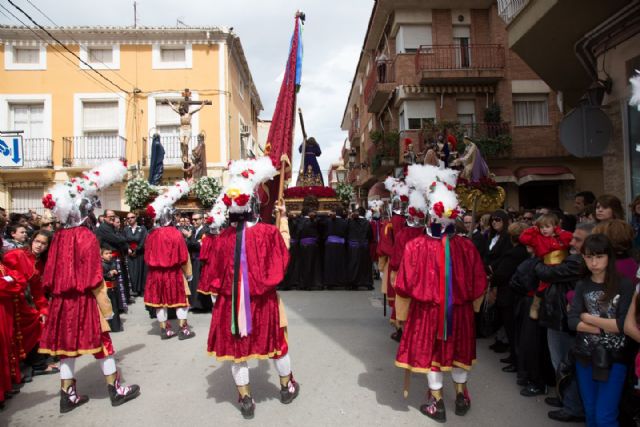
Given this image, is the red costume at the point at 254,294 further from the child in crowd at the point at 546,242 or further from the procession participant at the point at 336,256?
the procession participant at the point at 336,256

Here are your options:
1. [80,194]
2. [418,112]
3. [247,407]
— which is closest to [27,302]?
[80,194]

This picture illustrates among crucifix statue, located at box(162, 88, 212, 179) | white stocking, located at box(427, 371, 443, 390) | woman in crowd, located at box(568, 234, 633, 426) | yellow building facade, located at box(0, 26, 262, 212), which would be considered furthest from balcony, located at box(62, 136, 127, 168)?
woman in crowd, located at box(568, 234, 633, 426)

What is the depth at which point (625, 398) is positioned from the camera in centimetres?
338

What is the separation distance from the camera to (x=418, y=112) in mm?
18578

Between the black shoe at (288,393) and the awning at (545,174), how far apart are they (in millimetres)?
14931

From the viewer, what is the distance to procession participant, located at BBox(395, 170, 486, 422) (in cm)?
386

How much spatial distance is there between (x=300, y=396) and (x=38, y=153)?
19.8 metres

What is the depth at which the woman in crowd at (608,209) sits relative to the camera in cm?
443

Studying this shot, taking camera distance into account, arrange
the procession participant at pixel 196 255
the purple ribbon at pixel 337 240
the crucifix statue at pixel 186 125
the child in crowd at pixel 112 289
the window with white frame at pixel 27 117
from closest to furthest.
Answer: the child in crowd at pixel 112 289 → the procession participant at pixel 196 255 → the purple ribbon at pixel 337 240 → the crucifix statue at pixel 186 125 → the window with white frame at pixel 27 117

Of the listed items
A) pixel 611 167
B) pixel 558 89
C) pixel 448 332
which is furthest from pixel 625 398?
pixel 558 89

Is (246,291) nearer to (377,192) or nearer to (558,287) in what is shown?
(558,287)

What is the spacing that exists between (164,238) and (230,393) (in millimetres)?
2921

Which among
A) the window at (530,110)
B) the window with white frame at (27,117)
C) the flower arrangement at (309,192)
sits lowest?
the flower arrangement at (309,192)

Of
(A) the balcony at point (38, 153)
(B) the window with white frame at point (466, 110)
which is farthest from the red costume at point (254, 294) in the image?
(A) the balcony at point (38, 153)
